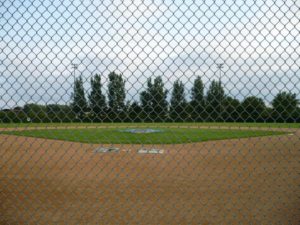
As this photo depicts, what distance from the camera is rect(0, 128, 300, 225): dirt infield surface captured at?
Answer: 3.84m

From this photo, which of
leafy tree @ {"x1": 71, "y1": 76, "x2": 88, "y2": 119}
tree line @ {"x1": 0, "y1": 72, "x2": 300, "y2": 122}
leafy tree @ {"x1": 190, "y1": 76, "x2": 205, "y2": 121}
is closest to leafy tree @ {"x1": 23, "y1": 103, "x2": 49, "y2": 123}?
tree line @ {"x1": 0, "y1": 72, "x2": 300, "y2": 122}

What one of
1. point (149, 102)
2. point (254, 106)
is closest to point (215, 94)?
point (149, 102)

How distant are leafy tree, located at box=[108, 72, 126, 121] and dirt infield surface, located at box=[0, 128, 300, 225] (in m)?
1.43

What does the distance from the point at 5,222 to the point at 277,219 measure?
11.1ft

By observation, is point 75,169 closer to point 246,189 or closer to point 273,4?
point 246,189

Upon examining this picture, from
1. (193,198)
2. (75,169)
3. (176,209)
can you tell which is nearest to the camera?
(176,209)

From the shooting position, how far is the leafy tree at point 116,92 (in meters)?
4.38

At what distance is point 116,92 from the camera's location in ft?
16.6

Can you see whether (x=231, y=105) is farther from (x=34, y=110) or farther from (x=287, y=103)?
(x=34, y=110)

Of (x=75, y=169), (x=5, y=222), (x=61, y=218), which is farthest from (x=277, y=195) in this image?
(x=75, y=169)

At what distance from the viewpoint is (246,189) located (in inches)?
200

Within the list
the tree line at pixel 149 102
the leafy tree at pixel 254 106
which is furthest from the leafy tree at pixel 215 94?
the leafy tree at pixel 254 106

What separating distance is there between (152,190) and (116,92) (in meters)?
1.80

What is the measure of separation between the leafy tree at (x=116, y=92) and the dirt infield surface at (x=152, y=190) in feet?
4.70
